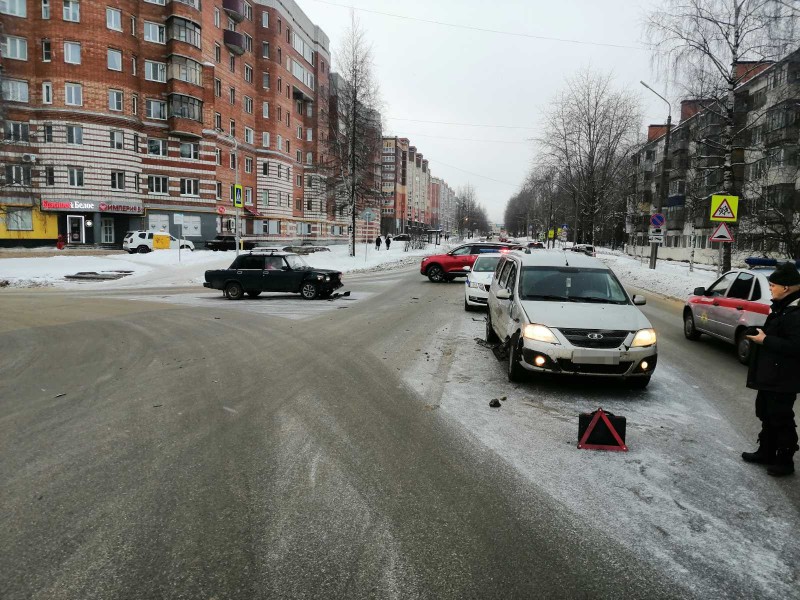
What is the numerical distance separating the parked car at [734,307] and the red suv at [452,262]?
13.6 meters

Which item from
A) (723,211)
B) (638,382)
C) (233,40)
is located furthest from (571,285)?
(233,40)

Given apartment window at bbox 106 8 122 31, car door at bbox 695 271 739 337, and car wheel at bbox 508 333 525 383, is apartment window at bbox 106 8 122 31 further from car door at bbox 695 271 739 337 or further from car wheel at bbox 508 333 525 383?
car wheel at bbox 508 333 525 383

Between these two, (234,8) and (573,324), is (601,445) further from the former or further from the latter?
(234,8)

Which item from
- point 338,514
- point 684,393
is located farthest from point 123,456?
point 684,393

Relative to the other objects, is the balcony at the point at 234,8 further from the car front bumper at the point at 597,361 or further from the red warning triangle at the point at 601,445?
the red warning triangle at the point at 601,445

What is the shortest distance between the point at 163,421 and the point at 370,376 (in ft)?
9.05

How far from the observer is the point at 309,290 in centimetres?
1841

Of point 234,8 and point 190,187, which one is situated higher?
point 234,8

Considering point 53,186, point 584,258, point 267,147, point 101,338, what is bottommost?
point 101,338

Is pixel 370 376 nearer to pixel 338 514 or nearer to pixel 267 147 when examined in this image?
pixel 338 514

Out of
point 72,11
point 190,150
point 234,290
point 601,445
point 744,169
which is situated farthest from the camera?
point 190,150

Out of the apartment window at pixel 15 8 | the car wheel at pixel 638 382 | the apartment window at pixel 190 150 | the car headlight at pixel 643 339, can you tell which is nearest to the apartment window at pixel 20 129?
the apartment window at pixel 15 8

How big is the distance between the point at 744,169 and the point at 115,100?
43.8 m

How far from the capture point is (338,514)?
12.0 ft
